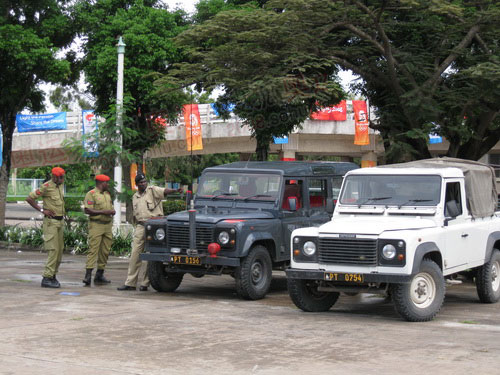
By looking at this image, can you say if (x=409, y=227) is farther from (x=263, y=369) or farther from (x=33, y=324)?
(x=33, y=324)

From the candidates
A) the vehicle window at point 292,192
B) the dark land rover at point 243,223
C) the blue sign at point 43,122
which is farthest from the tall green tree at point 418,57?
the blue sign at point 43,122

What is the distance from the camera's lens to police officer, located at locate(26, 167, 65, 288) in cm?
1307

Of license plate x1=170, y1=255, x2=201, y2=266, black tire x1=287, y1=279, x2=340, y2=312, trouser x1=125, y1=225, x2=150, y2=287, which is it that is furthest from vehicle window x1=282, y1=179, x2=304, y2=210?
trouser x1=125, y1=225, x2=150, y2=287

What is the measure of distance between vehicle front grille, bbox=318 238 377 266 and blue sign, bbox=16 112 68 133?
31.1m

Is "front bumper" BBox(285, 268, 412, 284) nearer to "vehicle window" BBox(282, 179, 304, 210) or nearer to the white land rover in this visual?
the white land rover

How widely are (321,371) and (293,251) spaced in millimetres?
3642

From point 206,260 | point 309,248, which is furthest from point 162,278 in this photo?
point 309,248

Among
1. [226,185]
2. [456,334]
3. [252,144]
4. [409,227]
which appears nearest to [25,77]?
[226,185]

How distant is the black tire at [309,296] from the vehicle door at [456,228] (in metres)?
1.71

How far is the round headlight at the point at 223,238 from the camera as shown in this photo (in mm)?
11914

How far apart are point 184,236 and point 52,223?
2435 millimetres

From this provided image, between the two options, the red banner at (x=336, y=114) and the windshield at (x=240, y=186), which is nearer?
the windshield at (x=240, y=186)

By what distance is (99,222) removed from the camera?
45.2 feet

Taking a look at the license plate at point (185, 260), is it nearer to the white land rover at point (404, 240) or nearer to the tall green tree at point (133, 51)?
the white land rover at point (404, 240)
